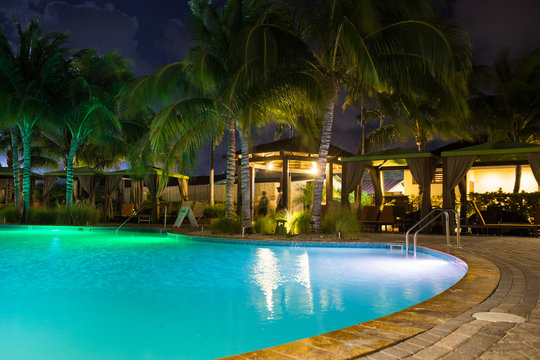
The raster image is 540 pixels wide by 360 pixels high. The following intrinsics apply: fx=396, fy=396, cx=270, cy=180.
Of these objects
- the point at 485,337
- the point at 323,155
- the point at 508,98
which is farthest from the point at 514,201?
the point at 485,337

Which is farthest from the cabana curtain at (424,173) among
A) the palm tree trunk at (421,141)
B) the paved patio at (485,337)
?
the paved patio at (485,337)

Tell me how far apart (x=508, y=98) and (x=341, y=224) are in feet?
33.8

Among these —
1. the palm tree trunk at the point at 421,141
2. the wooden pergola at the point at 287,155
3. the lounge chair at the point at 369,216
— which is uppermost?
the palm tree trunk at the point at 421,141

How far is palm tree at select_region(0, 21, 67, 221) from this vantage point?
14.8m

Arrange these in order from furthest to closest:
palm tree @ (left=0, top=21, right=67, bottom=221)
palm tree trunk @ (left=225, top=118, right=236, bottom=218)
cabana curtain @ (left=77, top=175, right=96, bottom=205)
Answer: cabana curtain @ (left=77, top=175, right=96, bottom=205) → palm tree @ (left=0, top=21, right=67, bottom=221) → palm tree trunk @ (left=225, top=118, right=236, bottom=218)

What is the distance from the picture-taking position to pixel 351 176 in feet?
45.6

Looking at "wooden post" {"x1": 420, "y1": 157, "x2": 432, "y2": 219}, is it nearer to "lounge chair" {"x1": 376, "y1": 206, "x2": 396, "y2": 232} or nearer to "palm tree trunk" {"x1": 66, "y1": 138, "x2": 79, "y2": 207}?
"lounge chair" {"x1": 376, "y1": 206, "x2": 396, "y2": 232}

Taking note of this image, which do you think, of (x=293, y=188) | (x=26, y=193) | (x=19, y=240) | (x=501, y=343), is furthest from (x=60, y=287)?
(x=293, y=188)

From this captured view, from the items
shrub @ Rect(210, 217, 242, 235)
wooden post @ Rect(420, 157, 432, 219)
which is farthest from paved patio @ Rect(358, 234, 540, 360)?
wooden post @ Rect(420, 157, 432, 219)

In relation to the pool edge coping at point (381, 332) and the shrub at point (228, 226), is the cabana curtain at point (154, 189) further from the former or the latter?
the pool edge coping at point (381, 332)

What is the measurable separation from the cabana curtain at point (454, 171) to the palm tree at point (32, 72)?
47.8ft

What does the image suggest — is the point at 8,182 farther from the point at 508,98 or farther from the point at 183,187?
the point at 508,98

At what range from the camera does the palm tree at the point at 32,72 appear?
48.6 ft

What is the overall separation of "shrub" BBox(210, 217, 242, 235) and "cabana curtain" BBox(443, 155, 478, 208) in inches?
248
